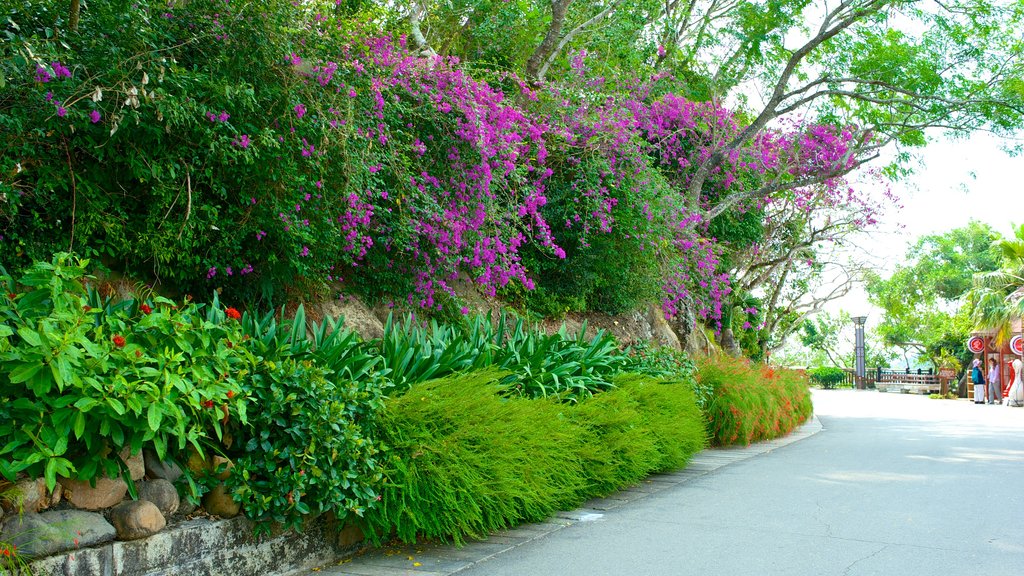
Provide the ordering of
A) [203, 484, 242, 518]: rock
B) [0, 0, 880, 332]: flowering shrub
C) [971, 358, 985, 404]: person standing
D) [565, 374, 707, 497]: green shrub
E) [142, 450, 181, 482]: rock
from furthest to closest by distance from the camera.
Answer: [971, 358, 985, 404]: person standing, [565, 374, 707, 497]: green shrub, [0, 0, 880, 332]: flowering shrub, [203, 484, 242, 518]: rock, [142, 450, 181, 482]: rock

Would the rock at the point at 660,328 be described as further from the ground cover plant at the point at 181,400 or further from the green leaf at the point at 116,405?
the green leaf at the point at 116,405

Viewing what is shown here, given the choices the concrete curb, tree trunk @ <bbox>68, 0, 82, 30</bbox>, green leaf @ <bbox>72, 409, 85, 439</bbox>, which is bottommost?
the concrete curb

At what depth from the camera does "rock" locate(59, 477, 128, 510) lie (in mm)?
3586

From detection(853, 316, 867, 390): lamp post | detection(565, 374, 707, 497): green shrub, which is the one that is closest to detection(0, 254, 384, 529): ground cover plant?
detection(565, 374, 707, 497): green shrub

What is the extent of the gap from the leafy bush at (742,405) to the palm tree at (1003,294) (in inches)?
768

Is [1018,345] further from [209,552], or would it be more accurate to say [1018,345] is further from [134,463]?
[134,463]

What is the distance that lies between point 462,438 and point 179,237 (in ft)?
9.42

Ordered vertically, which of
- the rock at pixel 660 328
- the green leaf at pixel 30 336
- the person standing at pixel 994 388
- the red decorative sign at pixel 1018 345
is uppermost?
the red decorative sign at pixel 1018 345

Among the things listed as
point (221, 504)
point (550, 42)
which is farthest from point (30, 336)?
point (550, 42)

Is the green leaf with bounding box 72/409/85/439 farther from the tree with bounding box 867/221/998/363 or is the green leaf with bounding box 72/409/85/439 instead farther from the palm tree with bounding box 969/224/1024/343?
the tree with bounding box 867/221/998/363

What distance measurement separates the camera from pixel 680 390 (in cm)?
865

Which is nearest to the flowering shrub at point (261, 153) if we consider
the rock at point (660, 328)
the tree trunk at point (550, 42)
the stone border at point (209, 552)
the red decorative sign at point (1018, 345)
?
the tree trunk at point (550, 42)

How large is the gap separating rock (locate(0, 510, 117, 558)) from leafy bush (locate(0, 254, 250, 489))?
0.60ft

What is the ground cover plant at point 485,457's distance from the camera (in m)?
4.69
